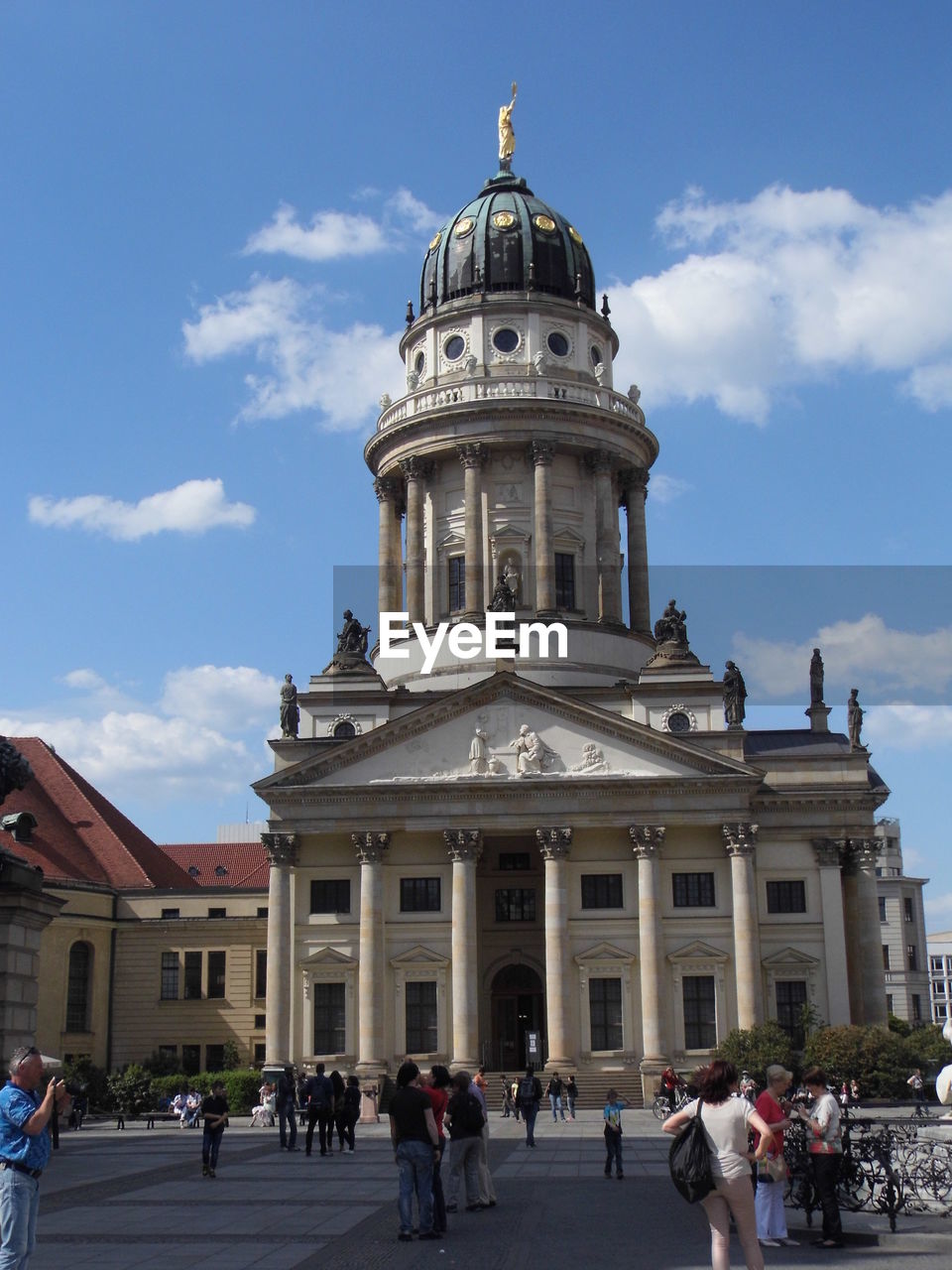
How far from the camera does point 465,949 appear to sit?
5991cm

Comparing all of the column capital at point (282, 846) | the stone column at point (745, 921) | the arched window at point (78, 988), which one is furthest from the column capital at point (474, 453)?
the arched window at point (78, 988)

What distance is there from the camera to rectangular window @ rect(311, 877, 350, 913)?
62.8 meters

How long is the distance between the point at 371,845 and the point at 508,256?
3490 centimetres

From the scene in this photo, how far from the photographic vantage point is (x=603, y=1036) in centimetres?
6028

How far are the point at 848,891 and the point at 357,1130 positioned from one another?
27.1 m

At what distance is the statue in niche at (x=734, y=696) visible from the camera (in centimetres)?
6494

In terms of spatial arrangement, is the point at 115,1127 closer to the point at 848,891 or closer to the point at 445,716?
the point at 445,716

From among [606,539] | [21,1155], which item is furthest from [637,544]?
[21,1155]

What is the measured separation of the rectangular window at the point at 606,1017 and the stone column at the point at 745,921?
15.7ft

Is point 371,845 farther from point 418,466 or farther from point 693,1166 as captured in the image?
point 693,1166

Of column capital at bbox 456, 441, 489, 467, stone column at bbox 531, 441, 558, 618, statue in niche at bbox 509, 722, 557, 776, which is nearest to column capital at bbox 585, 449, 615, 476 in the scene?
stone column at bbox 531, 441, 558, 618

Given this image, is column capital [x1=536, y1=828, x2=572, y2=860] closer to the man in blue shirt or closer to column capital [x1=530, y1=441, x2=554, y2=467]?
column capital [x1=530, y1=441, x2=554, y2=467]

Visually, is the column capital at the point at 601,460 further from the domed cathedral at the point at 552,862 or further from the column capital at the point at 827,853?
the column capital at the point at 827,853

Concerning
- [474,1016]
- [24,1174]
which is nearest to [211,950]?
[474,1016]
